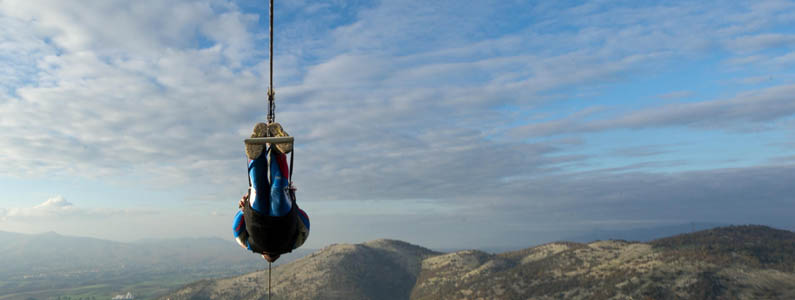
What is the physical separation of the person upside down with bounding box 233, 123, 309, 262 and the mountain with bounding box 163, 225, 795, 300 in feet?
406

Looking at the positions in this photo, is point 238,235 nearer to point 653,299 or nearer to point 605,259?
point 653,299

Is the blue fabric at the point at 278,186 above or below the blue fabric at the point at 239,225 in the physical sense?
above

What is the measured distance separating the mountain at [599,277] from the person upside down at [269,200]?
406ft

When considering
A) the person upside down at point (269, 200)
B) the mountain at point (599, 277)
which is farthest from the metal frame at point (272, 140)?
the mountain at point (599, 277)

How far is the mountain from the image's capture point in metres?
116

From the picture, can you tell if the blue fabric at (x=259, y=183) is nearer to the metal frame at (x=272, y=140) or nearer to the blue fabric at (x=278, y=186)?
the blue fabric at (x=278, y=186)

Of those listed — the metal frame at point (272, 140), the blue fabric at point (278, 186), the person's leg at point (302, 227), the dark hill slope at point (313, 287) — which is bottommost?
the dark hill slope at point (313, 287)

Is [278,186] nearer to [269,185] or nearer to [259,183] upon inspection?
[269,185]

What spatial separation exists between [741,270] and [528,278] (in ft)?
198

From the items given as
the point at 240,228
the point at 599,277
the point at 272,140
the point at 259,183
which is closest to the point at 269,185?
the point at 259,183

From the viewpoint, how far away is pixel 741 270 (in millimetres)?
122250

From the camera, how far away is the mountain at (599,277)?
4572 inches

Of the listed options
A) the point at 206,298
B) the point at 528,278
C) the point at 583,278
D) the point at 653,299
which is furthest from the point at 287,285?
the point at 653,299

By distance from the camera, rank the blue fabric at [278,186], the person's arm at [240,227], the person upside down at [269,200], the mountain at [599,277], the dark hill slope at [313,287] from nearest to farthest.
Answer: the person upside down at [269,200] → the blue fabric at [278,186] → the person's arm at [240,227] → the mountain at [599,277] → the dark hill slope at [313,287]
